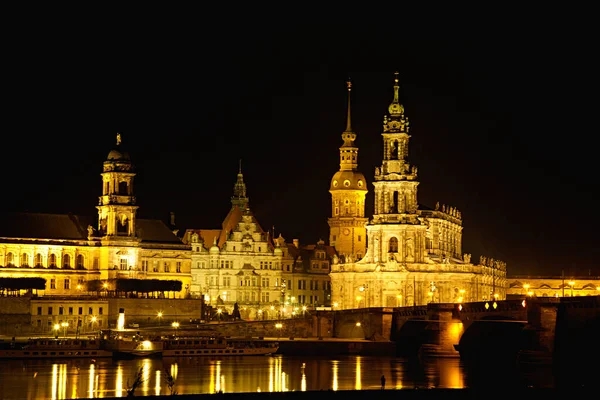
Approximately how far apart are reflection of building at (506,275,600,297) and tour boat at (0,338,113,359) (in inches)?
2948

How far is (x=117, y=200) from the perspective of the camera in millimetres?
142750

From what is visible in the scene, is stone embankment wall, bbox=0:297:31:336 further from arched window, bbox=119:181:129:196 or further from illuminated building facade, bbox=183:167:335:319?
illuminated building facade, bbox=183:167:335:319

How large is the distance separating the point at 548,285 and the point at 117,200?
59470 mm

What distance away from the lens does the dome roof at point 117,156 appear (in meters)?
144

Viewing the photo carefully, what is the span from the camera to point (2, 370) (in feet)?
323

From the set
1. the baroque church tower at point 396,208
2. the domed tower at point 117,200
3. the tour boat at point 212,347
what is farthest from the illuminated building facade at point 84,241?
the tour boat at point 212,347

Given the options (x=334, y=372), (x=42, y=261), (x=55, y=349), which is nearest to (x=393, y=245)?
(x=42, y=261)

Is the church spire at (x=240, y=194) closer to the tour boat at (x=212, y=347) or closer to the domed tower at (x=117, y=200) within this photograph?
the domed tower at (x=117, y=200)

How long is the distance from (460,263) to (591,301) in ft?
160

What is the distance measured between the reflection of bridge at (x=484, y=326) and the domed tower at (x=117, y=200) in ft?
79.9

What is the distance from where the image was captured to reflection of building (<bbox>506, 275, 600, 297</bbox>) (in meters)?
175

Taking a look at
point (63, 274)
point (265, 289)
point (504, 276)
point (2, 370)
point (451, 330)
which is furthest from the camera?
point (504, 276)

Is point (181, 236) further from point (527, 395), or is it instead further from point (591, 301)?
point (527, 395)

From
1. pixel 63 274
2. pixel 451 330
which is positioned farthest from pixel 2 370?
pixel 63 274
